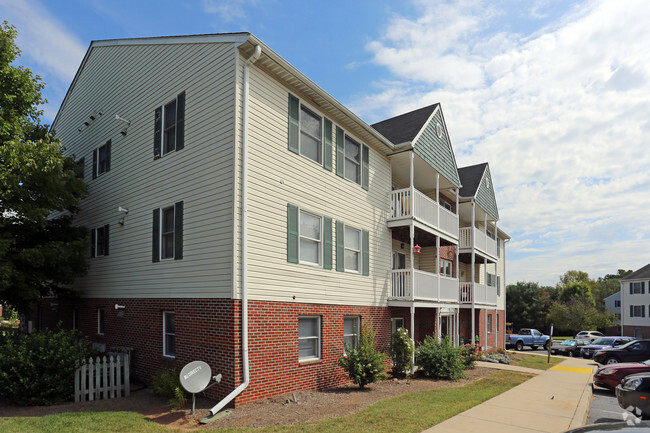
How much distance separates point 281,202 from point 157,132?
15.6ft

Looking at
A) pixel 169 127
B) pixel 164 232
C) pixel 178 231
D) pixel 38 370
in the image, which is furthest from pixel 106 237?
pixel 38 370

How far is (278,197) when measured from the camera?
11859mm

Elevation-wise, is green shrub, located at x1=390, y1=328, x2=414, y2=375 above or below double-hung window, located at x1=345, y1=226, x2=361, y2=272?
below

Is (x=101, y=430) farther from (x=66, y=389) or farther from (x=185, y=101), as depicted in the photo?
(x=185, y=101)

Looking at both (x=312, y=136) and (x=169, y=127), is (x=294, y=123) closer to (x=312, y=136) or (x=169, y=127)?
(x=312, y=136)

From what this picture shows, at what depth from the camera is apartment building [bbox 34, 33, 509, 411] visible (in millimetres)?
Result: 10906

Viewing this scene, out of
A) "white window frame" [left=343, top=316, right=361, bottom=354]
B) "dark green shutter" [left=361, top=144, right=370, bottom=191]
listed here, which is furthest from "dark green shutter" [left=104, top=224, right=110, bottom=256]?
"dark green shutter" [left=361, top=144, right=370, bottom=191]

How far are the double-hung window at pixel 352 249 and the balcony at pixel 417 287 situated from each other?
208cm

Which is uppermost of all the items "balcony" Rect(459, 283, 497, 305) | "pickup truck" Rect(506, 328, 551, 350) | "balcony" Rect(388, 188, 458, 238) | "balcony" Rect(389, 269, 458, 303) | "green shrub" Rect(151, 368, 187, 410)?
"balcony" Rect(388, 188, 458, 238)

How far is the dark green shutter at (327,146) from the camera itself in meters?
13.8

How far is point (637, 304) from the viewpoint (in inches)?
2103

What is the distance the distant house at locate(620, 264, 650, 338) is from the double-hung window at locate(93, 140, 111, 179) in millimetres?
58567

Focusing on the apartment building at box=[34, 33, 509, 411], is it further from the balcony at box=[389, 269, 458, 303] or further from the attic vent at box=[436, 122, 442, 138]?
the attic vent at box=[436, 122, 442, 138]

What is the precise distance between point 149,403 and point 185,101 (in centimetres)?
790
